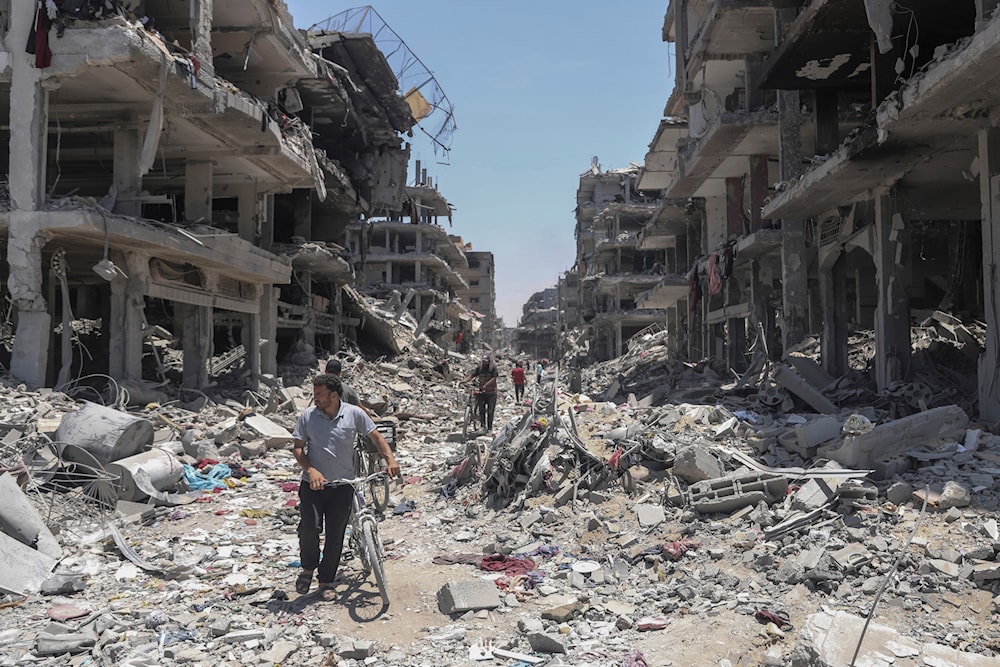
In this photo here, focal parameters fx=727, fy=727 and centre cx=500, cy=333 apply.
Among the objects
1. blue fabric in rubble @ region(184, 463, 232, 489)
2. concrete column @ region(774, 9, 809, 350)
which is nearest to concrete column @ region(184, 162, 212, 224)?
blue fabric in rubble @ region(184, 463, 232, 489)

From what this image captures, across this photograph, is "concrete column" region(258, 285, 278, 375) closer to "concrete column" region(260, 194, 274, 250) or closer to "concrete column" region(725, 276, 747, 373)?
"concrete column" region(260, 194, 274, 250)

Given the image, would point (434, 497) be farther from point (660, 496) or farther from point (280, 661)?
point (280, 661)

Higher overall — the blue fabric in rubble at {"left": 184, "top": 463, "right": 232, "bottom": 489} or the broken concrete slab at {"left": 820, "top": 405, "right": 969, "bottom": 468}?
the broken concrete slab at {"left": 820, "top": 405, "right": 969, "bottom": 468}

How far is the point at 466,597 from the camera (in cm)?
520

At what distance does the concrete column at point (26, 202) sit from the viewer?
1185 centimetres

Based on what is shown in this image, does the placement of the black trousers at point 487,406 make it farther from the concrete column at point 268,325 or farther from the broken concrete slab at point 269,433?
the concrete column at point 268,325

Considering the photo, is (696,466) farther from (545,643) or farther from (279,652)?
(279,652)

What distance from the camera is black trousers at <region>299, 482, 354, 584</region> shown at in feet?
17.7

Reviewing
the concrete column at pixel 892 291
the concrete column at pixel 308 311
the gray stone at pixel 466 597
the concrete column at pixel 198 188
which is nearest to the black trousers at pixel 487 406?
the concrete column at pixel 892 291

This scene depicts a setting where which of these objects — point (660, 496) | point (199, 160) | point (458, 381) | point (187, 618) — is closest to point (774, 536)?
point (660, 496)

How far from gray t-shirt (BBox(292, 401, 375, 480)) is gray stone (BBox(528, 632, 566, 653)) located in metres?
1.85

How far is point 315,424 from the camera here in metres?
5.44

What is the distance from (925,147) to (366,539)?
9305 mm

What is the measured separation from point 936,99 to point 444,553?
24.6 feet
